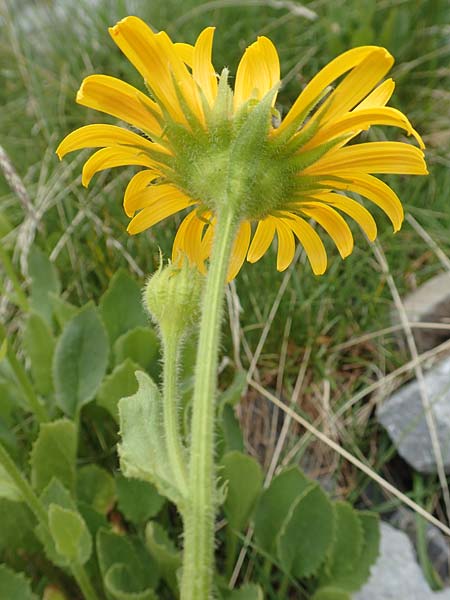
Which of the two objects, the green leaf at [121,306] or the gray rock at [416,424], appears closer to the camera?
the green leaf at [121,306]

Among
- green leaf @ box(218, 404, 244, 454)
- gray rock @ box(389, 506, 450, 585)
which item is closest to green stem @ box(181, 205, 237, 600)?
green leaf @ box(218, 404, 244, 454)

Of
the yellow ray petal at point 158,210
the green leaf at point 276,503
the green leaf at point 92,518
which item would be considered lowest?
the green leaf at point 276,503

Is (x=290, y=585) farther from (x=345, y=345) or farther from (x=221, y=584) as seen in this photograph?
(x=345, y=345)

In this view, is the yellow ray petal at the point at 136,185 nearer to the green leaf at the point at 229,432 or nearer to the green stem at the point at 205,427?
the green stem at the point at 205,427

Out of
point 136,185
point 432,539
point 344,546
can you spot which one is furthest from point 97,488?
point 432,539

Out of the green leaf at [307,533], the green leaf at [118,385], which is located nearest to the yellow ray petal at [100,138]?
the green leaf at [118,385]

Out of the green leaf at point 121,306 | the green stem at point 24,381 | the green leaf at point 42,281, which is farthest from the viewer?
the green leaf at point 42,281

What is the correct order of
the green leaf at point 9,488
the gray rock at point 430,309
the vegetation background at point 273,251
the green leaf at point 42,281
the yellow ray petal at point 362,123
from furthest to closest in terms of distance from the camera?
the gray rock at point 430,309 → the vegetation background at point 273,251 → the green leaf at point 42,281 → the green leaf at point 9,488 → the yellow ray petal at point 362,123
